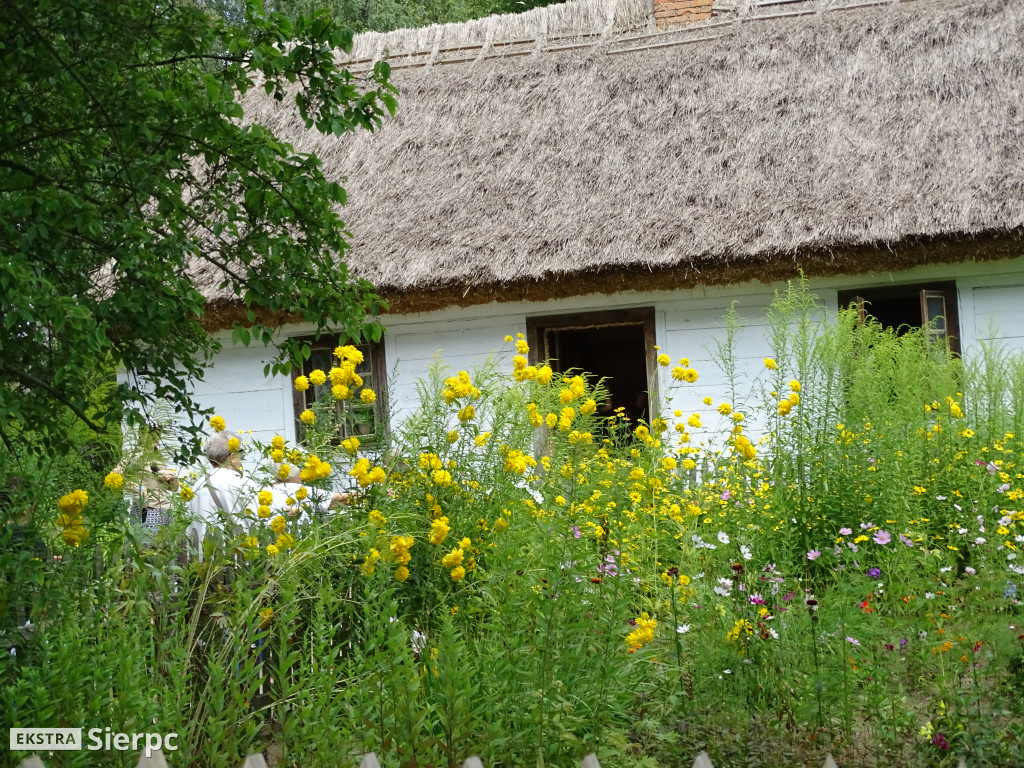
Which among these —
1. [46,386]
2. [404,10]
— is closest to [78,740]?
[46,386]

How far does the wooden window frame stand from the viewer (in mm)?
7801

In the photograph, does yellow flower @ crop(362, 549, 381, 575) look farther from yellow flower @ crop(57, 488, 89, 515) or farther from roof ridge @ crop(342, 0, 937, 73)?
roof ridge @ crop(342, 0, 937, 73)

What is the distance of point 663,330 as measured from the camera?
7867 millimetres

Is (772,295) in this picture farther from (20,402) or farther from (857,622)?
(20,402)

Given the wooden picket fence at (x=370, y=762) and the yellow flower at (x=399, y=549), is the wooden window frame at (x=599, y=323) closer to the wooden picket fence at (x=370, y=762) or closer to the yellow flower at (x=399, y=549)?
the yellow flower at (x=399, y=549)

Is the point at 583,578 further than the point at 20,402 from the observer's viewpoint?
Yes

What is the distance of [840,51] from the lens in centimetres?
882

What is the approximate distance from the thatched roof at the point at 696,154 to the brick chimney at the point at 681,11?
0.36 meters

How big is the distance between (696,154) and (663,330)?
1.57 m

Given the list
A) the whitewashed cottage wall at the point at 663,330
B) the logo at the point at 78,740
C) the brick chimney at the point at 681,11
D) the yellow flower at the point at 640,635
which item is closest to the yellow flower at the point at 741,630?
the yellow flower at the point at 640,635

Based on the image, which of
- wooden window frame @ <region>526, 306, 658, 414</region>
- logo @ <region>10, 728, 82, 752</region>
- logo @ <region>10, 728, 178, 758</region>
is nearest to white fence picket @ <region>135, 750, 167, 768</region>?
logo @ <region>10, 728, 178, 758</region>

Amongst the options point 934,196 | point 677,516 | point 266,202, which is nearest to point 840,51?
point 934,196

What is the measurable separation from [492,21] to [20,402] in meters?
9.28

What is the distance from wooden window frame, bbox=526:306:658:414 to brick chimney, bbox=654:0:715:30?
408cm
